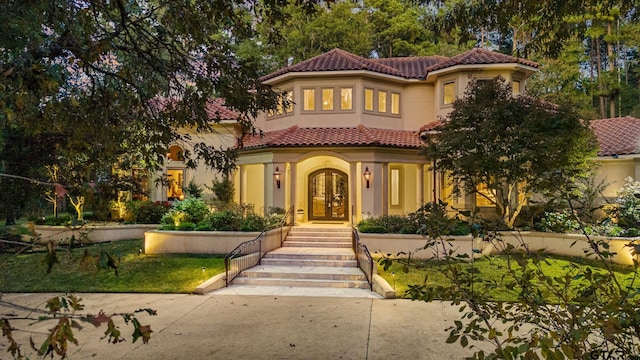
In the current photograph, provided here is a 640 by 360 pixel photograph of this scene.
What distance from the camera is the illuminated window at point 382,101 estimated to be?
19.6 m

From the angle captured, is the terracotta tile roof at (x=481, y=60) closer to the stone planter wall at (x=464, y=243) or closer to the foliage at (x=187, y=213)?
the stone planter wall at (x=464, y=243)

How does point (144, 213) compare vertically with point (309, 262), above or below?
above

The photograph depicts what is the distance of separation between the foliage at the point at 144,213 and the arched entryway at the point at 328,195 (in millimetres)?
6833

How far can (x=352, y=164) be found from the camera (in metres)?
18.1

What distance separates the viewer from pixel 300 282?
37.2ft

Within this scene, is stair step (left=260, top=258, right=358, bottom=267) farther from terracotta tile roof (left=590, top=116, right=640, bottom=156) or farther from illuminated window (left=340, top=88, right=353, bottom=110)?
terracotta tile roof (left=590, top=116, right=640, bottom=156)

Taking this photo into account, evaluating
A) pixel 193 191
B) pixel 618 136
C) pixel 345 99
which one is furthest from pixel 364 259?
pixel 618 136

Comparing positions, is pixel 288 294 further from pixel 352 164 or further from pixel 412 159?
pixel 412 159

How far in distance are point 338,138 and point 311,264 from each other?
6.66 meters

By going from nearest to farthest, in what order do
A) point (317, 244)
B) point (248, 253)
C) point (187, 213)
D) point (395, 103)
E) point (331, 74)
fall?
point (248, 253) → point (317, 244) → point (187, 213) → point (331, 74) → point (395, 103)

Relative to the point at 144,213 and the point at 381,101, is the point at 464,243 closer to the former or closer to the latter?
the point at 381,101

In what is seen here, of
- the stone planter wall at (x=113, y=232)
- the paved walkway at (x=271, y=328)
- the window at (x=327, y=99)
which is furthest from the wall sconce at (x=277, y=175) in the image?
the paved walkway at (x=271, y=328)

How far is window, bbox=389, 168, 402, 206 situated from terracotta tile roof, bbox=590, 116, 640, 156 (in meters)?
8.18

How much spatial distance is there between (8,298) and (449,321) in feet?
33.1
